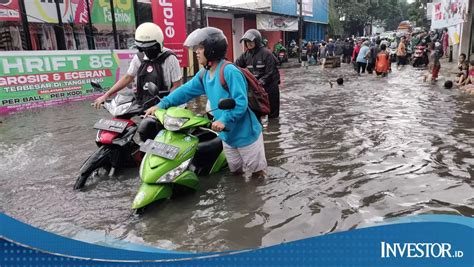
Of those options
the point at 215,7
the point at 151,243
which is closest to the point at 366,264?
the point at 151,243

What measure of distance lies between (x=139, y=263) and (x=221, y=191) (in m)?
2.03

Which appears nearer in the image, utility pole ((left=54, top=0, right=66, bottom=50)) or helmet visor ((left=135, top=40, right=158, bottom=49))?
helmet visor ((left=135, top=40, right=158, bottom=49))

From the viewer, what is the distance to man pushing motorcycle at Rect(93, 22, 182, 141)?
4.60 meters

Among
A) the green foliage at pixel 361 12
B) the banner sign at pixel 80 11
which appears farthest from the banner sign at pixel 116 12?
the green foliage at pixel 361 12

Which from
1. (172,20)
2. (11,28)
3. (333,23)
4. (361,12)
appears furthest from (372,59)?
(361,12)

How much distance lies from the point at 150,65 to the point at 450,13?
1565 centimetres

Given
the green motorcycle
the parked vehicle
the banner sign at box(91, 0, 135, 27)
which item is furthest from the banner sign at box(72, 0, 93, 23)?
the green motorcycle

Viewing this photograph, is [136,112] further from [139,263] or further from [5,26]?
[5,26]

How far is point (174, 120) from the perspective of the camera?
358cm

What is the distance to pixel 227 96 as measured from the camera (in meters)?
3.78

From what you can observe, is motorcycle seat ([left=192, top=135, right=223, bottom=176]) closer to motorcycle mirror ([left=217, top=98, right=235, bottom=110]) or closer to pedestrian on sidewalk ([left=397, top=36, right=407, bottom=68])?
motorcycle mirror ([left=217, top=98, right=235, bottom=110])

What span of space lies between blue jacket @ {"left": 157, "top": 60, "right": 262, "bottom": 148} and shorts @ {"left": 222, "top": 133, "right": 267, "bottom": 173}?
7 centimetres

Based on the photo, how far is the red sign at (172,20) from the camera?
11.6 metres

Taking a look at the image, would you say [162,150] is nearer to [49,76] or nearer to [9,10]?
[49,76]
